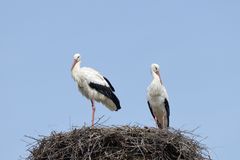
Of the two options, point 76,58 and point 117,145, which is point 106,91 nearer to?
point 76,58

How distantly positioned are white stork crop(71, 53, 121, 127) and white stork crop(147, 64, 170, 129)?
0.67 metres

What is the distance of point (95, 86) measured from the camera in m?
14.1

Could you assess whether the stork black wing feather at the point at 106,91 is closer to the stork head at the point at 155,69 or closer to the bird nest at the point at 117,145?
the stork head at the point at 155,69

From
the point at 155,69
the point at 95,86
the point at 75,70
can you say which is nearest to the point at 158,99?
the point at 155,69

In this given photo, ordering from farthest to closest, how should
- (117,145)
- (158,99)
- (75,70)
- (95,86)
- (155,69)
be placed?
(155,69), (158,99), (75,70), (95,86), (117,145)

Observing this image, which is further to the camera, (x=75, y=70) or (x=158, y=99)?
(x=158, y=99)

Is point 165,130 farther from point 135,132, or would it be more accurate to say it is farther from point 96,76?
point 96,76

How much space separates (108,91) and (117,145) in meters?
3.13

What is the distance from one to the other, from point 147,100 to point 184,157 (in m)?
3.52

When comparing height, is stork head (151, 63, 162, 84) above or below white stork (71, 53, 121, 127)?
above

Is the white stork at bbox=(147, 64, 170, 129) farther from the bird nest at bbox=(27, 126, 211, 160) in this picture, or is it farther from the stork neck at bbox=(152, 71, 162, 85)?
the bird nest at bbox=(27, 126, 211, 160)

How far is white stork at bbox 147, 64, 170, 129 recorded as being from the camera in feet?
47.3

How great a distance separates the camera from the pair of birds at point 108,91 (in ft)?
46.2

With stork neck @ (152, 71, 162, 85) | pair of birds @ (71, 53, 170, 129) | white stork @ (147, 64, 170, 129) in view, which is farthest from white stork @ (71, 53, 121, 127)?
stork neck @ (152, 71, 162, 85)
